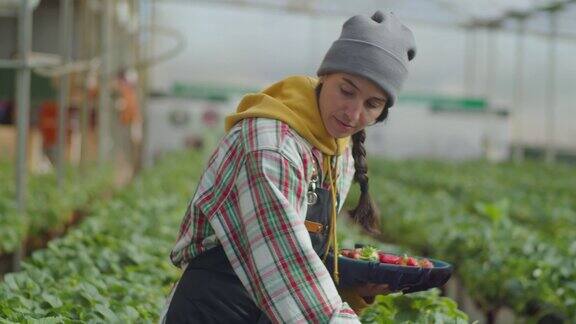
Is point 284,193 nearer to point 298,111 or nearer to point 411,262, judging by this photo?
point 298,111

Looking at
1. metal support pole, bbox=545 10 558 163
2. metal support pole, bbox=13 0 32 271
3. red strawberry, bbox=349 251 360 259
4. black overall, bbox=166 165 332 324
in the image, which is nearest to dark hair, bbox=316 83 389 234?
red strawberry, bbox=349 251 360 259

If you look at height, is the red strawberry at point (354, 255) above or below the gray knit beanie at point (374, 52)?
below

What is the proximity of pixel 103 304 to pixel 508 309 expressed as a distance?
271 cm

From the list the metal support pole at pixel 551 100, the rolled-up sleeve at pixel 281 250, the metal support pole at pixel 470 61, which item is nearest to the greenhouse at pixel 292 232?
the rolled-up sleeve at pixel 281 250

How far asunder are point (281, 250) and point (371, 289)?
41 centimetres

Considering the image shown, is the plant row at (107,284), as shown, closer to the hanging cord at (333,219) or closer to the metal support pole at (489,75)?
the hanging cord at (333,219)

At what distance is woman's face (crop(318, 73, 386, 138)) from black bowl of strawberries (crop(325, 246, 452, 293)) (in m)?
0.35

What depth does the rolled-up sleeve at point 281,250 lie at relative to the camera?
7.25 feet

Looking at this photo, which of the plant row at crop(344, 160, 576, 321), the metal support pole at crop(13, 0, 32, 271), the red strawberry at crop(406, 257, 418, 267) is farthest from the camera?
the metal support pole at crop(13, 0, 32, 271)

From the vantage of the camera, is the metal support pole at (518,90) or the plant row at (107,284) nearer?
the plant row at (107,284)

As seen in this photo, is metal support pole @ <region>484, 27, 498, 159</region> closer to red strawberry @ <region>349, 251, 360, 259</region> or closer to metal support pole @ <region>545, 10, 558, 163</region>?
metal support pole @ <region>545, 10, 558, 163</region>

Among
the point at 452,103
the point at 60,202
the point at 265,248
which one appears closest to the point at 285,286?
the point at 265,248

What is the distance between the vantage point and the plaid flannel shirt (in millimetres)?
2221

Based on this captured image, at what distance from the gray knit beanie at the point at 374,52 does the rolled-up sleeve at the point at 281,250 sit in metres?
0.27
